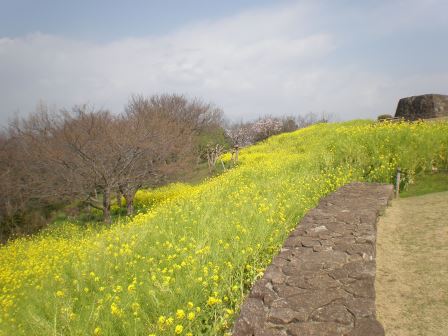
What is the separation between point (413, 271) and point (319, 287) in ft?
6.52

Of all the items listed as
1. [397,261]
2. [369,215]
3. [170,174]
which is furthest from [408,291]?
[170,174]

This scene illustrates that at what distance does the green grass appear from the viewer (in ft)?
32.3

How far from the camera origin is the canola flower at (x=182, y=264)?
3.97 metres

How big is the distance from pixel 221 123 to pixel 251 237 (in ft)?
107

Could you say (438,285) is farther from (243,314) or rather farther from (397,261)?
(243,314)

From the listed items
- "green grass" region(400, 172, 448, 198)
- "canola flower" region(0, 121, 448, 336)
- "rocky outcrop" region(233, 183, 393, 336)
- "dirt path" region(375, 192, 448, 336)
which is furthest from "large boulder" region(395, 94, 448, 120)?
"rocky outcrop" region(233, 183, 393, 336)

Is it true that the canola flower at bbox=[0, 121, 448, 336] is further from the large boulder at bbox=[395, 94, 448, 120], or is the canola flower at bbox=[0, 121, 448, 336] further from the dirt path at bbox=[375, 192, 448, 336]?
the large boulder at bbox=[395, 94, 448, 120]

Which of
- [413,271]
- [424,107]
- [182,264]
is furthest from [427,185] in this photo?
[424,107]

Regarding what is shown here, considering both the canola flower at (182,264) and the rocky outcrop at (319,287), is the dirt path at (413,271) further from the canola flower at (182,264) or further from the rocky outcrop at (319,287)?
the canola flower at (182,264)

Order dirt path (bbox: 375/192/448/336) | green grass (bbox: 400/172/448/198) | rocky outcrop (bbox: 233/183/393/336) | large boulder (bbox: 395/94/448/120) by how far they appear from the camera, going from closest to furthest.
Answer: rocky outcrop (bbox: 233/183/393/336), dirt path (bbox: 375/192/448/336), green grass (bbox: 400/172/448/198), large boulder (bbox: 395/94/448/120)

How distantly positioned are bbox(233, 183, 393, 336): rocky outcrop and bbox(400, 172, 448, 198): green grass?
4.59m

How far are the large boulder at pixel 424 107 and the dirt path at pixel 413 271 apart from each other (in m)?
12.7

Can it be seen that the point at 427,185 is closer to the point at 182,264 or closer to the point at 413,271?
the point at 413,271

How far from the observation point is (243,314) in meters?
3.64
